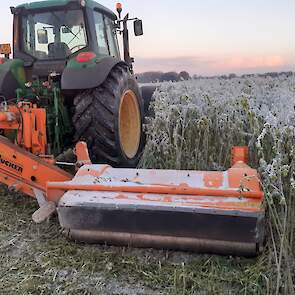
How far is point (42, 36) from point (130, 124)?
53.3 inches

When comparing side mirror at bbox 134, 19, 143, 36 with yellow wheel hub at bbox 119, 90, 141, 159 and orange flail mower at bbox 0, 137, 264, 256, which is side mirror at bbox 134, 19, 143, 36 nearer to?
yellow wheel hub at bbox 119, 90, 141, 159

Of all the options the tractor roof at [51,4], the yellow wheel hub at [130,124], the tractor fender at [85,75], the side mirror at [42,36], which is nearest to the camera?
the tractor fender at [85,75]

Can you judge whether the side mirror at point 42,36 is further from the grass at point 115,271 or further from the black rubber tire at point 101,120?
the grass at point 115,271

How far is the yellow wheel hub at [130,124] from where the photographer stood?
4.63m

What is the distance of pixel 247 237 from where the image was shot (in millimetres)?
2672

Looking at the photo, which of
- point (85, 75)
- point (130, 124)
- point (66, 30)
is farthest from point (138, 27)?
point (85, 75)

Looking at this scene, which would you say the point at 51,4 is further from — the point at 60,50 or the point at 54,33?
the point at 60,50

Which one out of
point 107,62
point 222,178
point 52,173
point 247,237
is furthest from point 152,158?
point 247,237

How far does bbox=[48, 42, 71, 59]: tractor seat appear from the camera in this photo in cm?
485

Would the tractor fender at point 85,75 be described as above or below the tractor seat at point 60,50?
below

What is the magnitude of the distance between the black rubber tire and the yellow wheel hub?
55 cm

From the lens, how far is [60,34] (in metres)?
4.88

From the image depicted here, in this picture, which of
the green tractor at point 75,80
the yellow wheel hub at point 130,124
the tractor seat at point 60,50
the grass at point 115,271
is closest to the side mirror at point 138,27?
the green tractor at point 75,80

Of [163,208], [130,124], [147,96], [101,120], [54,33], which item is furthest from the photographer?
[147,96]
